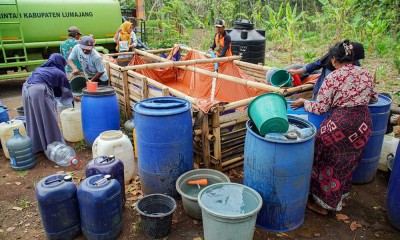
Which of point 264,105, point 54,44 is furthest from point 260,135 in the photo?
point 54,44

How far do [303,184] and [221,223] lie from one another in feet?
3.09

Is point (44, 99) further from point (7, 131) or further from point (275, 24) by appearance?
point (275, 24)

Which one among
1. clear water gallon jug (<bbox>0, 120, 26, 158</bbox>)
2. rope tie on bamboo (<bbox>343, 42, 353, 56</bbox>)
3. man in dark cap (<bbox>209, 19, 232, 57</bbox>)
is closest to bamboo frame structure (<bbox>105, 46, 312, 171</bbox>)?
rope tie on bamboo (<bbox>343, 42, 353, 56</bbox>)

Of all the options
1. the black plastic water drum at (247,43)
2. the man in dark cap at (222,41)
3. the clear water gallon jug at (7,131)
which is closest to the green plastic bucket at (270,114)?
the clear water gallon jug at (7,131)

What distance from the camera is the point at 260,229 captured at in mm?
3199

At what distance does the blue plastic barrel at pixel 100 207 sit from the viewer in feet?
9.37

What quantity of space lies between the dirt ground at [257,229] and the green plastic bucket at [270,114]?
1.09 metres

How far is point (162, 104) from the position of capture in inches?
137

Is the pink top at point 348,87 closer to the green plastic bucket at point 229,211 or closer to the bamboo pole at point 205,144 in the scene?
the green plastic bucket at point 229,211

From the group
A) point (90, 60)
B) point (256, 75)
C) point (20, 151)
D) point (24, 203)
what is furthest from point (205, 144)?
point (90, 60)

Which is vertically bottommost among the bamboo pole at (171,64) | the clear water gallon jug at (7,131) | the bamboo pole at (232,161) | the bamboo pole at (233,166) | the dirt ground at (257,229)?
the dirt ground at (257,229)

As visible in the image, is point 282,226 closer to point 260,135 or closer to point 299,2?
point 260,135

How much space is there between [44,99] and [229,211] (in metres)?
3.37

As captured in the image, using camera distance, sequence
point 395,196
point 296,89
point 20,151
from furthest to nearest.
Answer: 1. point 20,151
2. point 296,89
3. point 395,196
